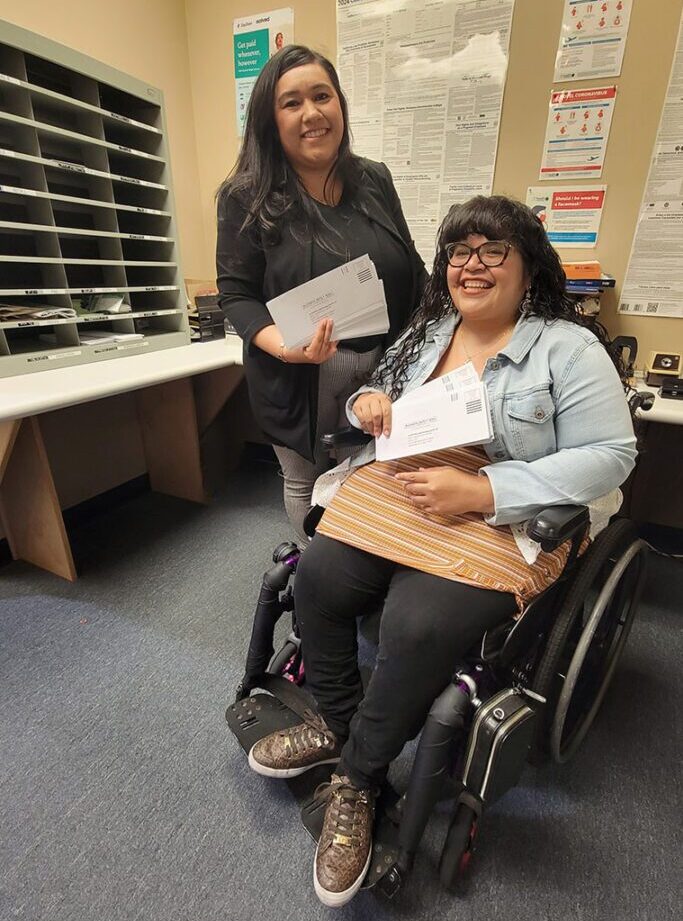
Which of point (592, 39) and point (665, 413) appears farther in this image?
point (592, 39)

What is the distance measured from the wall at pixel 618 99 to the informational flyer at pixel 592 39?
2cm

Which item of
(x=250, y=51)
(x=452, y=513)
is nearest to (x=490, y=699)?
(x=452, y=513)

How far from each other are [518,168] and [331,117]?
104 cm

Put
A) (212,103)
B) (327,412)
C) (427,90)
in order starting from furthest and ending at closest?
(212,103) → (427,90) → (327,412)

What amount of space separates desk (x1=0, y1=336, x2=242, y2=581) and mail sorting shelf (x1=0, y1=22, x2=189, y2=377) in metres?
0.14

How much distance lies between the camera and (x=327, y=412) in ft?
4.02

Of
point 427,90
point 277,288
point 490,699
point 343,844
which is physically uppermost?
point 427,90

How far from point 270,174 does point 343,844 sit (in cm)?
135

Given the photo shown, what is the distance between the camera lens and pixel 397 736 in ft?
2.71

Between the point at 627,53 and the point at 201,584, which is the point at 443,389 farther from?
the point at 627,53

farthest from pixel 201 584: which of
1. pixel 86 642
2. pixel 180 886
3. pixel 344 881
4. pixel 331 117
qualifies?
pixel 331 117

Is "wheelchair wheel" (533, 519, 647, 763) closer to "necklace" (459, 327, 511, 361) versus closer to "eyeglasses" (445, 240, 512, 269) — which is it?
"necklace" (459, 327, 511, 361)

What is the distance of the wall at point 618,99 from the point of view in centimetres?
150

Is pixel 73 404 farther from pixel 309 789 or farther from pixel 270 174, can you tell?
pixel 309 789
